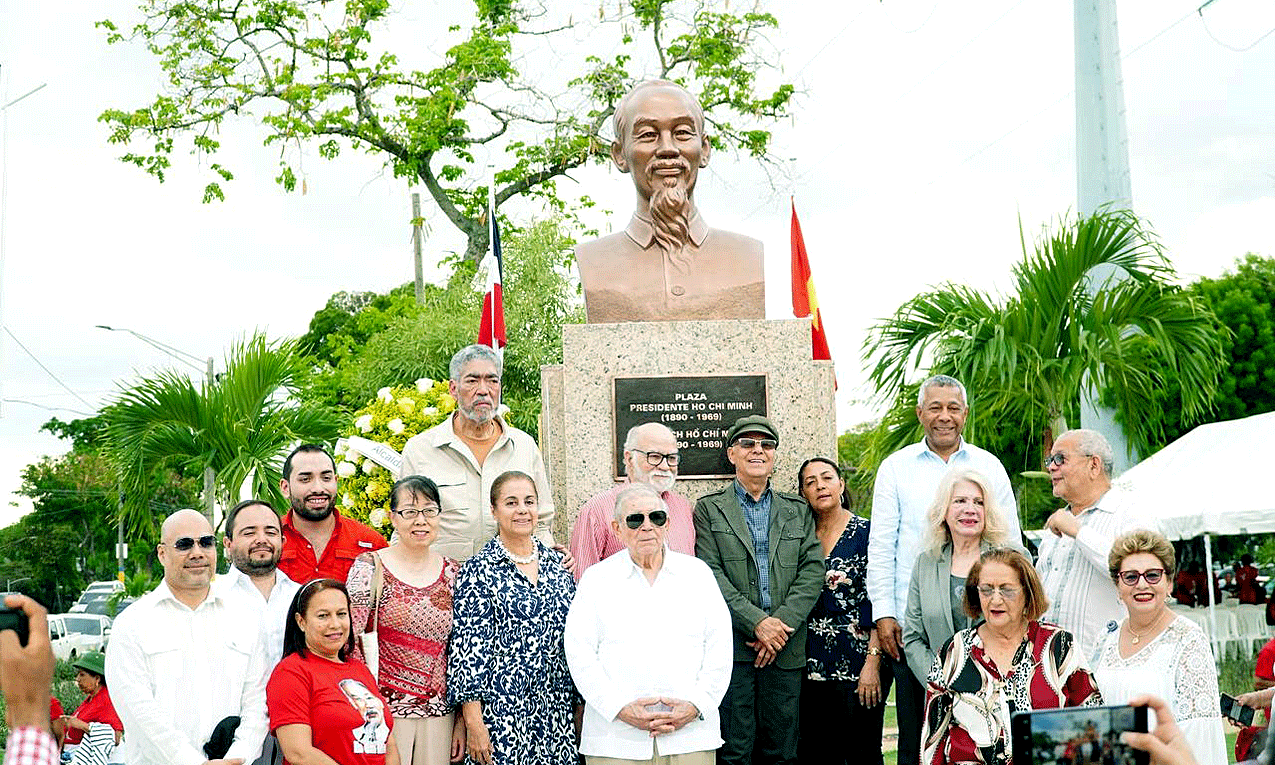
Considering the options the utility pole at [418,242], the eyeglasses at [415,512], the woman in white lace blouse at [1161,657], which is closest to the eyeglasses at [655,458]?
the eyeglasses at [415,512]

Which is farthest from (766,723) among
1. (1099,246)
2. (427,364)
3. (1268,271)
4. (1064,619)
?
(1268,271)

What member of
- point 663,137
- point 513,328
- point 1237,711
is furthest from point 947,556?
point 513,328

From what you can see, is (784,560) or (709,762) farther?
(784,560)

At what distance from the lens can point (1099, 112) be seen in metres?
13.2

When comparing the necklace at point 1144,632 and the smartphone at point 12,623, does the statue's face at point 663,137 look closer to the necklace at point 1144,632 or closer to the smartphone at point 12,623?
the necklace at point 1144,632

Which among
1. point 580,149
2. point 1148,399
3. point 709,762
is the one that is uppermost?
point 580,149

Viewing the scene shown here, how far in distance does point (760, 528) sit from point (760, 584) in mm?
268

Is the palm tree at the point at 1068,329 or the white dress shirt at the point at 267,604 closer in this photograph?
the white dress shirt at the point at 267,604

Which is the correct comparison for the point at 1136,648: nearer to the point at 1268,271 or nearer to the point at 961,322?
the point at 961,322

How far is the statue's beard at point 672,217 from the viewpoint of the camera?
25.6 ft

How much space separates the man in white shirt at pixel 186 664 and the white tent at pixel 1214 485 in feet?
32.5

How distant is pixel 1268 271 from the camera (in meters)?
30.5

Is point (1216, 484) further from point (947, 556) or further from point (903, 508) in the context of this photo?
point (947, 556)

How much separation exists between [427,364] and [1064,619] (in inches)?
572
